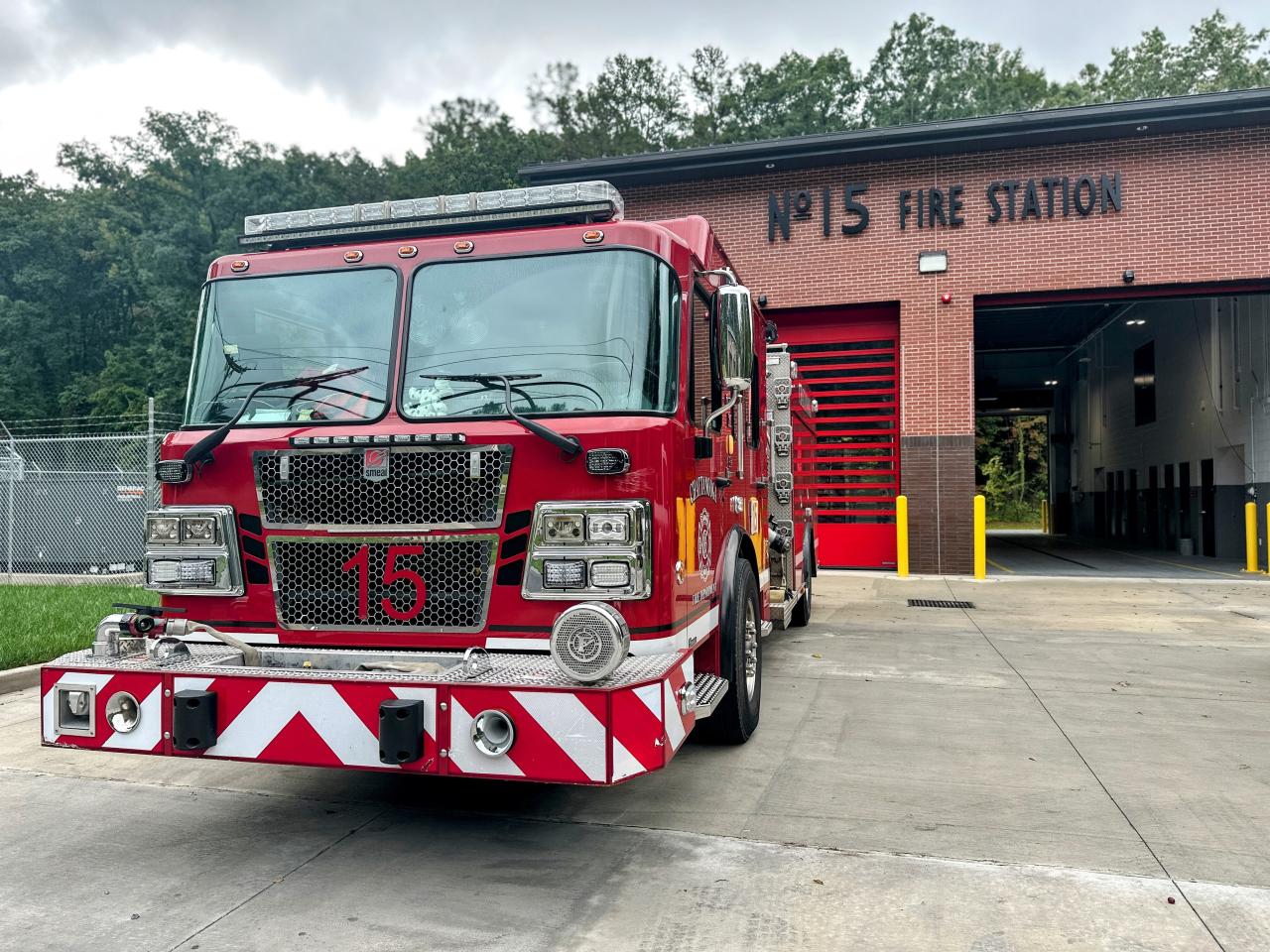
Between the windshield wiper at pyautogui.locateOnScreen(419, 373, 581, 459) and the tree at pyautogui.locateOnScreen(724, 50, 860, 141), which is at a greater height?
the tree at pyautogui.locateOnScreen(724, 50, 860, 141)

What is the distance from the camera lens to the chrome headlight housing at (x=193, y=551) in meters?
4.12

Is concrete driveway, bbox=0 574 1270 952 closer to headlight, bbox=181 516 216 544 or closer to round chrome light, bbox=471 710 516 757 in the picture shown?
round chrome light, bbox=471 710 516 757

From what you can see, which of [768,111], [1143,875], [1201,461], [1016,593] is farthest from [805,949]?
[768,111]

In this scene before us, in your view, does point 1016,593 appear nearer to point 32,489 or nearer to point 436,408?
point 436,408

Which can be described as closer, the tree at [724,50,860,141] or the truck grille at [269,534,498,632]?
the truck grille at [269,534,498,632]

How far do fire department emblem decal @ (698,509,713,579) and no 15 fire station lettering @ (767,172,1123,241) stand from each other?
12745 mm

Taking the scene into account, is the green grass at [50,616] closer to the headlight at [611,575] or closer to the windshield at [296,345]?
the windshield at [296,345]

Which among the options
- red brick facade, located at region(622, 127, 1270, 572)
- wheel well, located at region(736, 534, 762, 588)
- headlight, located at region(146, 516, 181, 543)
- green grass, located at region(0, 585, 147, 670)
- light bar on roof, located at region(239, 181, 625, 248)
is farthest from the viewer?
red brick facade, located at region(622, 127, 1270, 572)

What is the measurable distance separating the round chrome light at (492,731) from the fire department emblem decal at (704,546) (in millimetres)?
1338

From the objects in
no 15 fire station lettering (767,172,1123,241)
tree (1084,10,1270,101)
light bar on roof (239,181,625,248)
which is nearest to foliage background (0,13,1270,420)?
tree (1084,10,1270,101)

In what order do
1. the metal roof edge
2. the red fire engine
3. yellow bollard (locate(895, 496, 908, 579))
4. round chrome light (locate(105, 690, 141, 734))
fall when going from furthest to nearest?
yellow bollard (locate(895, 496, 908, 579)) < the metal roof edge < round chrome light (locate(105, 690, 141, 734)) < the red fire engine

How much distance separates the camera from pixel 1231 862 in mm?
3701

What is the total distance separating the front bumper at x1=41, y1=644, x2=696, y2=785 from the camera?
3.27 meters

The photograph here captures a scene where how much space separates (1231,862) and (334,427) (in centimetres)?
396
